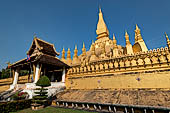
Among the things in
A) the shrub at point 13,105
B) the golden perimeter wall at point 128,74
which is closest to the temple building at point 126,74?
the golden perimeter wall at point 128,74

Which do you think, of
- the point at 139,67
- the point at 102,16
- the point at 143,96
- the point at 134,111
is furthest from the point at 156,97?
the point at 102,16

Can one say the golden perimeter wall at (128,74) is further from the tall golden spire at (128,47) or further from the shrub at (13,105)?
the tall golden spire at (128,47)

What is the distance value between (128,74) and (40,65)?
9567mm

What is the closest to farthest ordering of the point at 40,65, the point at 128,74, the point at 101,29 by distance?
the point at 128,74
the point at 40,65
the point at 101,29

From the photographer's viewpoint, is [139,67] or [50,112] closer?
[50,112]

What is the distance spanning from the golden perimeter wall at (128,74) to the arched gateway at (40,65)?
9.18 ft

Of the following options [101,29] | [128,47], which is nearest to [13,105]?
[128,47]

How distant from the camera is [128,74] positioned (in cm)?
900

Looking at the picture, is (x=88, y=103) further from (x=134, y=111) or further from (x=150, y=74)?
(x=150, y=74)

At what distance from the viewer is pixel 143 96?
23.2ft

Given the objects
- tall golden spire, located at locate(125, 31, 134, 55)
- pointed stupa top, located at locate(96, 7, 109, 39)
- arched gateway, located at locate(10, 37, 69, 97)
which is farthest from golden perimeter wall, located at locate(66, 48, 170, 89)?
pointed stupa top, located at locate(96, 7, 109, 39)

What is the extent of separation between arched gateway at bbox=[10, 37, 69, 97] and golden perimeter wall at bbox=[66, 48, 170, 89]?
280 centimetres

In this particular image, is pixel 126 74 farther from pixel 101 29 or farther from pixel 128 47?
A: pixel 101 29

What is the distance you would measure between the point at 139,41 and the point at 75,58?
46.8 ft
